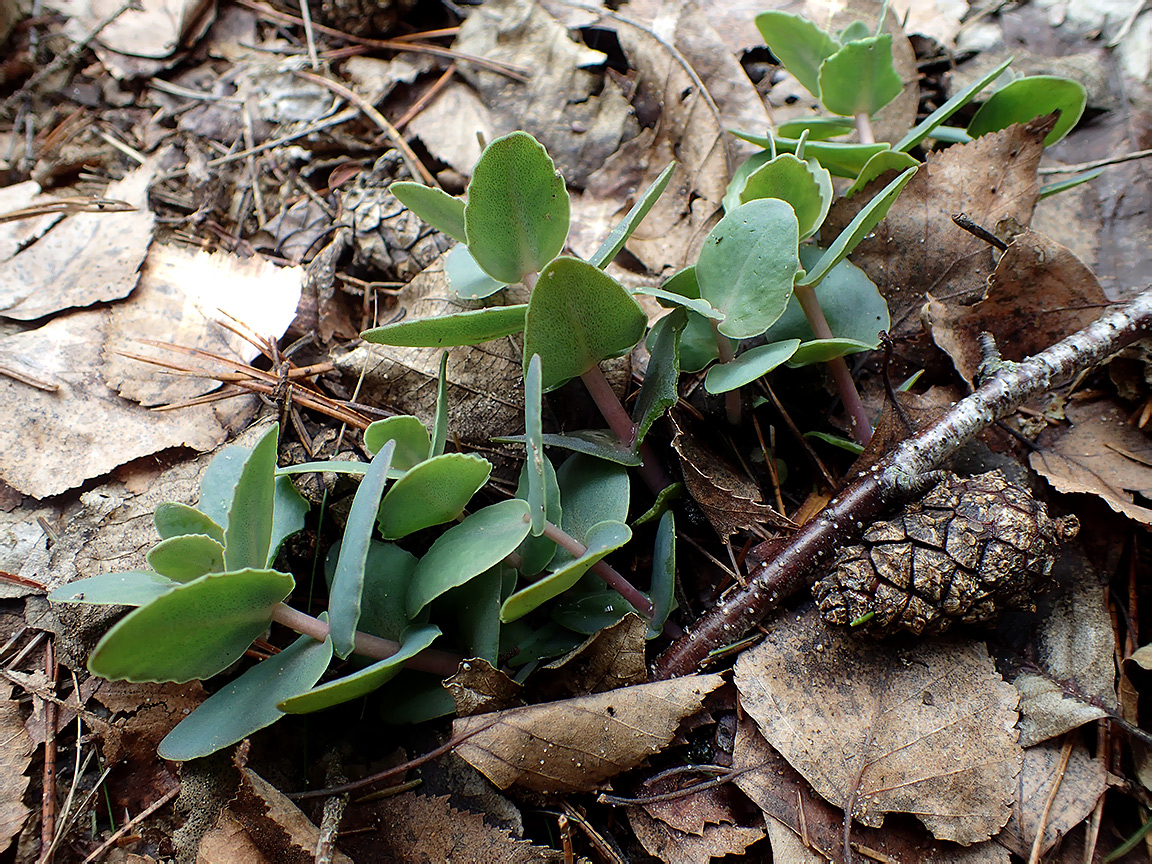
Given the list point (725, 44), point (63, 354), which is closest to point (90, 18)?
point (63, 354)

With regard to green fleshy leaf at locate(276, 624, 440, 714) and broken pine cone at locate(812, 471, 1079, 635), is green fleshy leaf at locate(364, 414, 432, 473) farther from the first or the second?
broken pine cone at locate(812, 471, 1079, 635)

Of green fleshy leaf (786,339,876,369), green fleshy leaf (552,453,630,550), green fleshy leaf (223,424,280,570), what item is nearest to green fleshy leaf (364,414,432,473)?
green fleshy leaf (223,424,280,570)

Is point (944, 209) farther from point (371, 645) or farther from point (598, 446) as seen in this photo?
→ point (371, 645)

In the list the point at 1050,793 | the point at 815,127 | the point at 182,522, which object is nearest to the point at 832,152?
the point at 815,127

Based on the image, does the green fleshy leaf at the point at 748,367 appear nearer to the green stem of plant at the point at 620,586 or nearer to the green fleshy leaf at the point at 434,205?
the green stem of plant at the point at 620,586

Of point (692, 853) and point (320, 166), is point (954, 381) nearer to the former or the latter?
point (692, 853)
